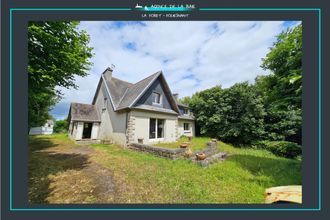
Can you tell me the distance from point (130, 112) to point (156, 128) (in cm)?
294

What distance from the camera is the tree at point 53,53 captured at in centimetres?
317

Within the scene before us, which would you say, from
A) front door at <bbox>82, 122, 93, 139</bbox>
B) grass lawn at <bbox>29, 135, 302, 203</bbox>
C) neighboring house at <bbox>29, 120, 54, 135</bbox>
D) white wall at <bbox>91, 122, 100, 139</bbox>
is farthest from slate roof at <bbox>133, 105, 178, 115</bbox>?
neighboring house at <bbox>29, 120, 54, 135</bbox>

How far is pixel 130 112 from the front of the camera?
954cm

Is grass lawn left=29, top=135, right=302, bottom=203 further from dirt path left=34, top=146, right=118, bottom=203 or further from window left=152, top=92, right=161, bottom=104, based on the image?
window left=152, top=92, right=161, bottom=104

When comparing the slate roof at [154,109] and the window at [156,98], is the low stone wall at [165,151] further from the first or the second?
the window at [156,98]

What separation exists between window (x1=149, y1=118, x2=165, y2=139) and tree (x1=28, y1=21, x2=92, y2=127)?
7.48m

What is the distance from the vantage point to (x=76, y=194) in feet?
10.4

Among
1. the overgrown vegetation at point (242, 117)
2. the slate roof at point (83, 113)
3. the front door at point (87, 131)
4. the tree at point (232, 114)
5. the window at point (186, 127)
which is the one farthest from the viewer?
the window at point (186, 127)

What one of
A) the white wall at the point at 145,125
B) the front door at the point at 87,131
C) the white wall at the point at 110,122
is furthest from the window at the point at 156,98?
the front door at the point at 87,131
